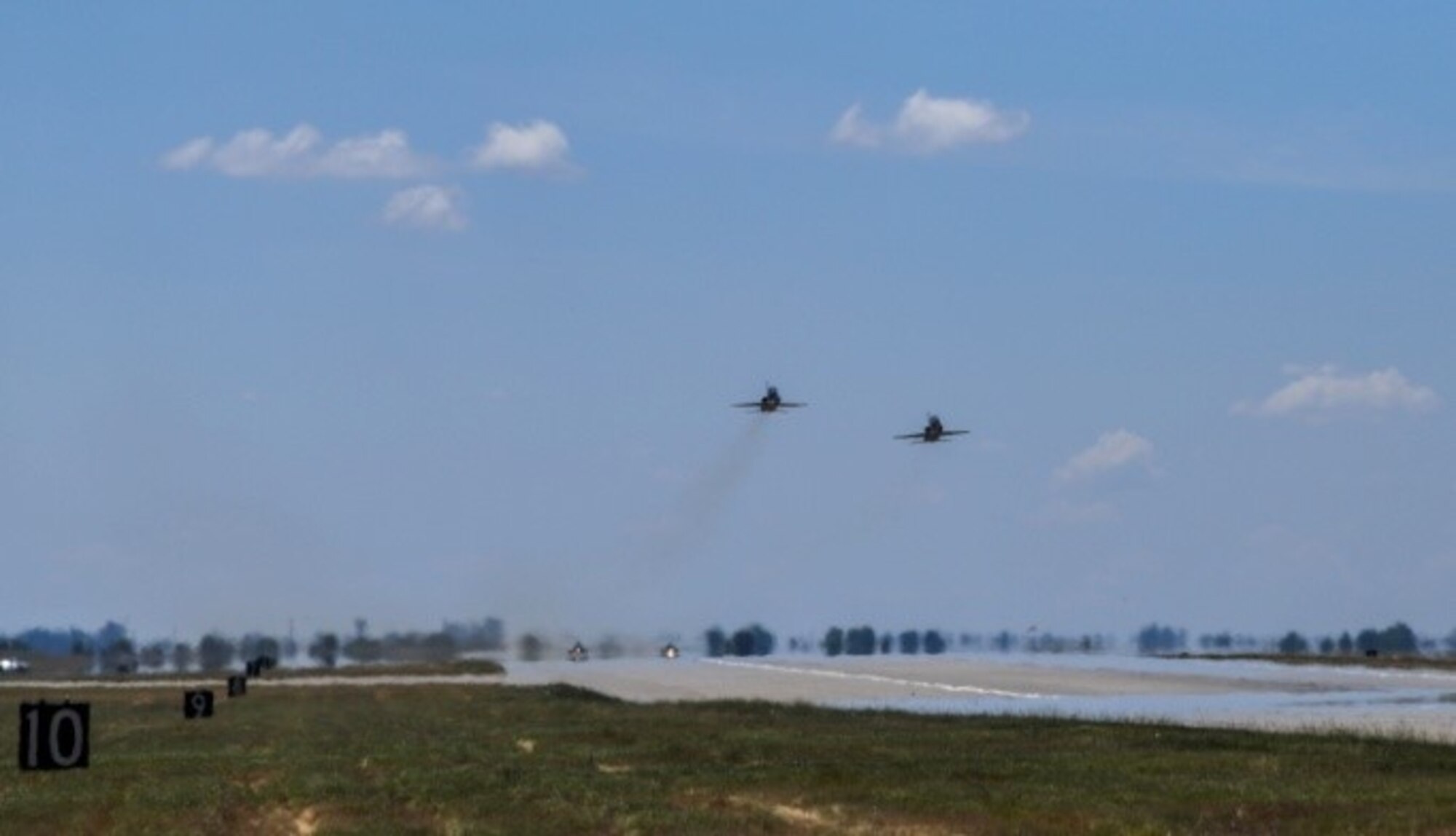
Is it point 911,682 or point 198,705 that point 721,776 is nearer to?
point 198,705

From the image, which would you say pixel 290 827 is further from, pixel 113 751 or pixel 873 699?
pixel 873 699

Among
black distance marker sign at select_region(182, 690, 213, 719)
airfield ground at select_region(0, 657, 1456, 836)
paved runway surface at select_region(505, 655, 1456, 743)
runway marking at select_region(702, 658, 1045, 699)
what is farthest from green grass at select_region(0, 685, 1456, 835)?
runway marking at select_region(702, 658, 1045, 699)

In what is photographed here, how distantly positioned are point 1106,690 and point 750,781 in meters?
80.2

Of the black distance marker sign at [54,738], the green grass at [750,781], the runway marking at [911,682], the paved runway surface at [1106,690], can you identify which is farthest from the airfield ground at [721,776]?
the runway marking at [911,682]

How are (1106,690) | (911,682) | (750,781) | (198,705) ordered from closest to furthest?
(750,781), (198,705), (1106,690), (911,682)

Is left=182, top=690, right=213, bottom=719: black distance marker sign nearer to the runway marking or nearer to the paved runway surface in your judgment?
the paved runway surface

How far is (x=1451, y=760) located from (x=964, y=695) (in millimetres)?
64797

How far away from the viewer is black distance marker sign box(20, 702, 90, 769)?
34656 millimetres

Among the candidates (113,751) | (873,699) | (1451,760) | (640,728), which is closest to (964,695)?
(873,699)

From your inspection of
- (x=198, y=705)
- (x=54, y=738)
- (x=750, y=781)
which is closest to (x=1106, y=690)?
(x=198, y=705)

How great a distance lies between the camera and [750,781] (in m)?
57.8

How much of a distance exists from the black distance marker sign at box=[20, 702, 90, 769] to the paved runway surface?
48.4 meters

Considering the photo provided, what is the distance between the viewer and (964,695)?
127 meters

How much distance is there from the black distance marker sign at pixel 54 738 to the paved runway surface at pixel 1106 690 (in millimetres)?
48391
